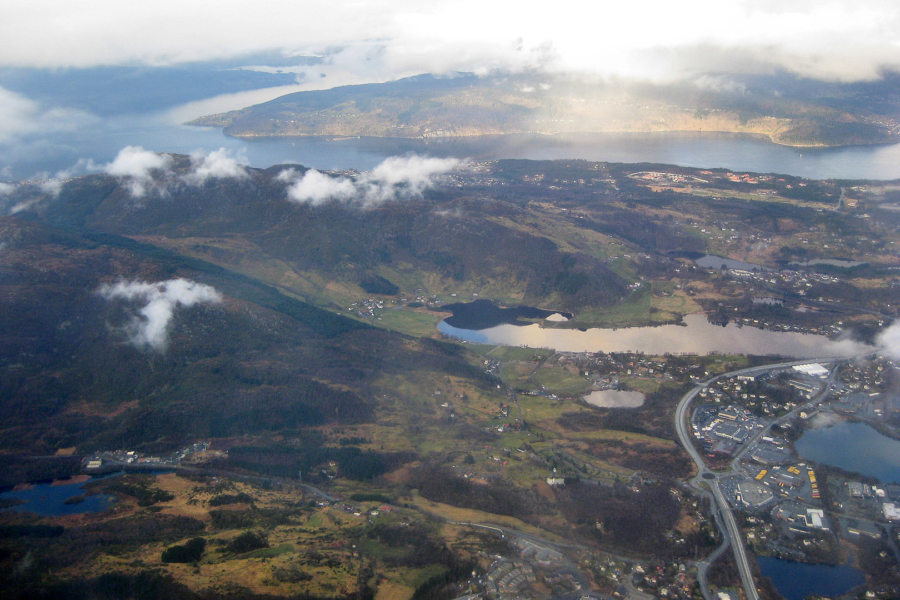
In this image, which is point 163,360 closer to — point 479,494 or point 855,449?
point 479,494

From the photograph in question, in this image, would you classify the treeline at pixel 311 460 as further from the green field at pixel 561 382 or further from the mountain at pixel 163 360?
the green field at pixel 561 382

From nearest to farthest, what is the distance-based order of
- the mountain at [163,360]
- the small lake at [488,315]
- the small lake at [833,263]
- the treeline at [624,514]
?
the treeline at [624,514]
the mountain at [163,360]
the small lake at [488,315]
the small lake at [833,263]

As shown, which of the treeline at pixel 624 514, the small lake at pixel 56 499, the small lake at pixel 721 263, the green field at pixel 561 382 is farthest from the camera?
the small lake at pixel 721 263

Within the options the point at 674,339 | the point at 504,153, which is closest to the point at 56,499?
the point at 674,339

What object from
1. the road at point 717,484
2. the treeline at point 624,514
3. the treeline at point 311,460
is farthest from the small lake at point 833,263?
the treeline at point 311,460

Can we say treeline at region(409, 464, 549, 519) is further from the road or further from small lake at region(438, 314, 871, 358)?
small lake at region(438, 314, 871, 358)

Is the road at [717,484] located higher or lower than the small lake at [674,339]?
lower

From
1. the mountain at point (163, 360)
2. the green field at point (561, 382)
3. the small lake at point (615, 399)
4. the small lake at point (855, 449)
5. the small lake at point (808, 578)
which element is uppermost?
the mountain at point (163, 360)
